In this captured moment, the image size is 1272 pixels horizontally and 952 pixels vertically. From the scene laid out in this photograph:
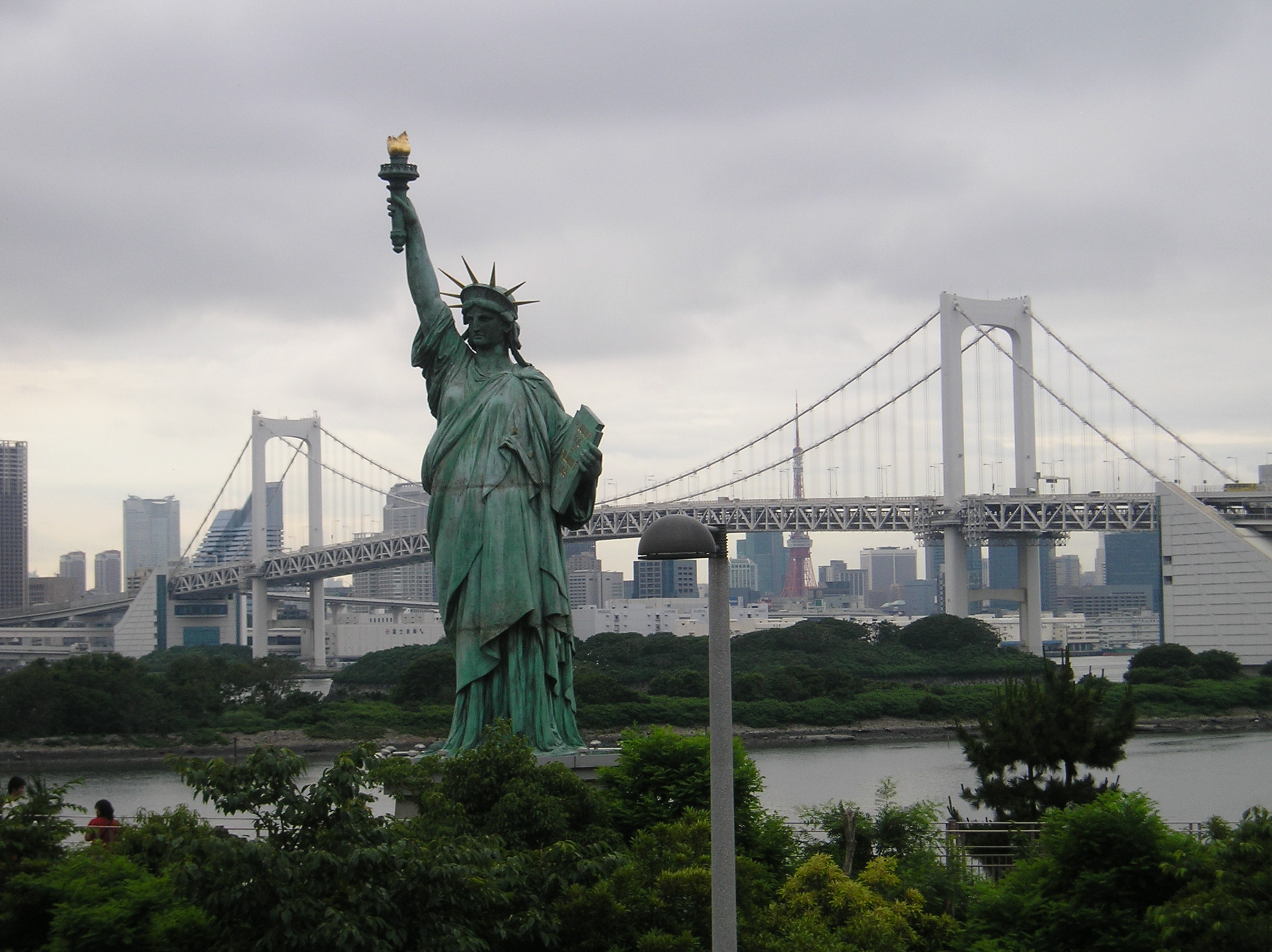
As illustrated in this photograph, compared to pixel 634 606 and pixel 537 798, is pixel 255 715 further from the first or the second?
pixel 634 606

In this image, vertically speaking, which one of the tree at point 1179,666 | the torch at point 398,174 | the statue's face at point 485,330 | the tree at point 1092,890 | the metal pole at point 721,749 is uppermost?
the torch at point 398,174

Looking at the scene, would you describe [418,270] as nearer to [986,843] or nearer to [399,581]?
[986,843]

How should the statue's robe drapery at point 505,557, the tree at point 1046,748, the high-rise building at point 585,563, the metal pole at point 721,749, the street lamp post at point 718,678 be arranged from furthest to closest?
the high-rise building at point 585,563, the tree at point 1046,748, the statue's robe drapery at point 505,557, the metal pole at point 721,749, the street lamp post at point 718,678

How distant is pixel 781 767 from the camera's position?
27922 mm

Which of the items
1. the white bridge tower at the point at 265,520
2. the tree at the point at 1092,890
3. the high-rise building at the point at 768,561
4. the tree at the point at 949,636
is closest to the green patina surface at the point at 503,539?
the tree at the point at 1092,890

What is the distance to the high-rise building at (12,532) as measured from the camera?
118 metres

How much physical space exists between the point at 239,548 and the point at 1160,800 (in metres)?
86.4

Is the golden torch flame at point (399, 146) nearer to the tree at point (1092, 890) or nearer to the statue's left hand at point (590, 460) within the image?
the statue's left hand at point (590, 460)

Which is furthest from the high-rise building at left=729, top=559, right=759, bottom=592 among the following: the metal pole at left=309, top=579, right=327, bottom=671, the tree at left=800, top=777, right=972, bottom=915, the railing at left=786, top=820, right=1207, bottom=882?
the railing at left=786, top=820, right=1207, bottom=882

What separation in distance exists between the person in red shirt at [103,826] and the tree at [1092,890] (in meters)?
4.43

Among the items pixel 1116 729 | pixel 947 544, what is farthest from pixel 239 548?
pixel 1116 729

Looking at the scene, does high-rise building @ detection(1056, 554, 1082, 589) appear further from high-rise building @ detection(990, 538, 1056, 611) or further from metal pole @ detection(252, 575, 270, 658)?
metal pole @ detection(252, 575, 270, 658)

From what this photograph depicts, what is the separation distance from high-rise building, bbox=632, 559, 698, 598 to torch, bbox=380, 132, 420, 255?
94.5 meters

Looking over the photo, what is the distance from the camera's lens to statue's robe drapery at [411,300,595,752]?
8984 millimetres
